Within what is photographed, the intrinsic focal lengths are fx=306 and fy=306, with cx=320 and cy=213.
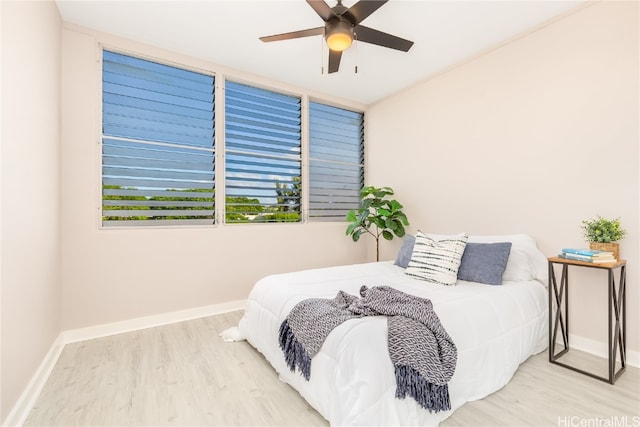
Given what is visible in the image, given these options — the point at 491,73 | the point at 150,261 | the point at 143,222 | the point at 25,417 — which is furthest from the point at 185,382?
the point at 491,73

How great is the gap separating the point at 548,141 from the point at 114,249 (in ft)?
13.5

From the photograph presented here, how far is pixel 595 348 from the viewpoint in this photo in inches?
96.1

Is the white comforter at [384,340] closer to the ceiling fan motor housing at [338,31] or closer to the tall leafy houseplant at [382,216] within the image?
the tall leafy houseplant at [382,216]

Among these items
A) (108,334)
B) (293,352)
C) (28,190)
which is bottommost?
(108,334)

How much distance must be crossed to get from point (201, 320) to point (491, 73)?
13.1ft

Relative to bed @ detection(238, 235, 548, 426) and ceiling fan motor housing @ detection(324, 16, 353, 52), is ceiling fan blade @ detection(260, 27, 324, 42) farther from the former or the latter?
bed @ detection(238, 235, 548, 426)

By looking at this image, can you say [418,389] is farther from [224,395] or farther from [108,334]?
[108,334]

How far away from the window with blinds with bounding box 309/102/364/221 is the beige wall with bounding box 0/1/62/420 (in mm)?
2787

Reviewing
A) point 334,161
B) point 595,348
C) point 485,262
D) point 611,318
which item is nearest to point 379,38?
point 485,262

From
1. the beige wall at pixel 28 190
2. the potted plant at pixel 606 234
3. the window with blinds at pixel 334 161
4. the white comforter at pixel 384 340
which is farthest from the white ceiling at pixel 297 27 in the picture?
the white comforter at pixel 384 340

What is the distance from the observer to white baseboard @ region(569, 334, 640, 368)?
7.35 ft

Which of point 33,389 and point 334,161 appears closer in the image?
point 33,389

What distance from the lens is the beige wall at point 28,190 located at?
1576 millimetres

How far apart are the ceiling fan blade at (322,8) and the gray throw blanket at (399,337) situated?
1.87 metres
